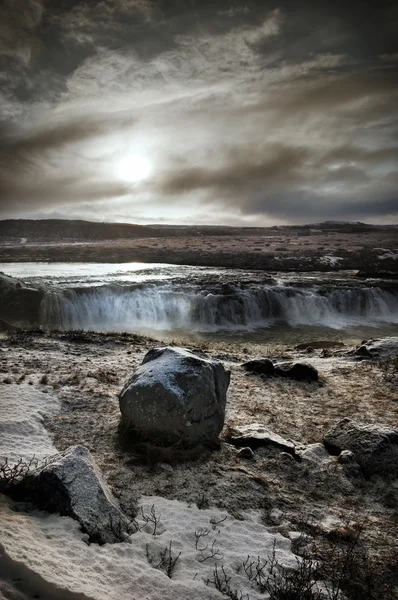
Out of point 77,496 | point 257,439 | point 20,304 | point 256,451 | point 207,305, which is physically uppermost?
point 20,304

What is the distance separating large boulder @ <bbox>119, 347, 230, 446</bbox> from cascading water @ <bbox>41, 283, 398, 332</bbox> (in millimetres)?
18005

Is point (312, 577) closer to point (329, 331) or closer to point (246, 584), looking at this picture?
point (246, 584)

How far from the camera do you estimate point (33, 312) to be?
24.2 metres

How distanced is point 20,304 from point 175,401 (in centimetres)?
2042

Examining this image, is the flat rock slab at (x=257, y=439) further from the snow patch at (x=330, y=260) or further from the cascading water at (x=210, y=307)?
the snow patch at (x=330, y=260)

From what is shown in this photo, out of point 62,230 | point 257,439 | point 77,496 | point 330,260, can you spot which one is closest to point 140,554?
point 77,496

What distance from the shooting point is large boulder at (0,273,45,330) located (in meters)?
23.9

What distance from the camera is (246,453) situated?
291 inches

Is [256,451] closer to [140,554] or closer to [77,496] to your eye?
[140,554]

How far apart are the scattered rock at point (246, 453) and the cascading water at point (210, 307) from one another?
61.2ft

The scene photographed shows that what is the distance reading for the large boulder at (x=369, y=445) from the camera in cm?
700

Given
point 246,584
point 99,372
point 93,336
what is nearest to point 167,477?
point 246,584

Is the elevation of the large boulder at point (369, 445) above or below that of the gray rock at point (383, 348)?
below

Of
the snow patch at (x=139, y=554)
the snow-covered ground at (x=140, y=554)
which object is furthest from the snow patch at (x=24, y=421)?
the snow patch at (x=139, y=554)
